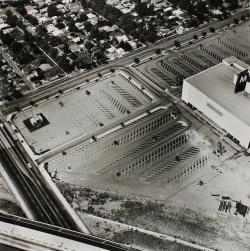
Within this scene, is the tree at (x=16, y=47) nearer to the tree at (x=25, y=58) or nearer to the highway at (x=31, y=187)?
the tree at (x=25, y=58)

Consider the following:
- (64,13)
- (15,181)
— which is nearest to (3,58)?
(64,13)

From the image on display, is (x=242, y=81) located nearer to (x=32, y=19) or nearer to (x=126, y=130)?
(x=126, y=130)

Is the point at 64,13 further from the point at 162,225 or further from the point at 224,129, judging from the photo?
the point at 162,225

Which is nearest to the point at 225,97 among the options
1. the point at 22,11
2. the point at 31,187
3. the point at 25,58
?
the point at 31,187

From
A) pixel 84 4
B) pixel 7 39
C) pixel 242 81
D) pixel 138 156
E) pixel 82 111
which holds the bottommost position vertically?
pixel 138 156

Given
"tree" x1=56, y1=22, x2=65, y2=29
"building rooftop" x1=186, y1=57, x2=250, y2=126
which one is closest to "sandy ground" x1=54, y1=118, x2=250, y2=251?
"building rooftop" x1=186, y1=57, x2=250, y2=126

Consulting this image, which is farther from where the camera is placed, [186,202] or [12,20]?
[12,20]

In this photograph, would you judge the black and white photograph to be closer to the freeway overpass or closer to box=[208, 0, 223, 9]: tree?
the freeway overpass
